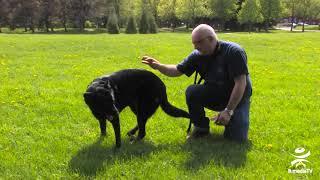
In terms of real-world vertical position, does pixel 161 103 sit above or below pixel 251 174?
above

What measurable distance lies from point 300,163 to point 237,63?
158 centimetres

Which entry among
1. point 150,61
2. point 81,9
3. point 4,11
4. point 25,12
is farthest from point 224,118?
point 81,9

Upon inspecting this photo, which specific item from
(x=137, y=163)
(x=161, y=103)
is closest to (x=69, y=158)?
(x=137, y=163)

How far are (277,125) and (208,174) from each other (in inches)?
102

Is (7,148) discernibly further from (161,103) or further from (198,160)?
(198,160)

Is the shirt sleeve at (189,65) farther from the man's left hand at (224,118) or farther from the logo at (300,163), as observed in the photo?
the logo at (300,163)

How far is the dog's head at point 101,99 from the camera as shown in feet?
18.3

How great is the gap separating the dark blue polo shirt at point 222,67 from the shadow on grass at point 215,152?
2.13 feet

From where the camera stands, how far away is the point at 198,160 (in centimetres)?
568

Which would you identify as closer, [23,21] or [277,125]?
[277,125]

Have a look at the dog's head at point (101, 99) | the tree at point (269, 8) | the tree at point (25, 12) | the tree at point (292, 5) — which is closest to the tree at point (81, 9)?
the tree at point (25, 12)

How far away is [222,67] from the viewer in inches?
249

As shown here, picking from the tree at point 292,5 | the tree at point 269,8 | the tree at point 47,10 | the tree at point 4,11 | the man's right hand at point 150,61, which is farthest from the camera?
the tree at point 292,5

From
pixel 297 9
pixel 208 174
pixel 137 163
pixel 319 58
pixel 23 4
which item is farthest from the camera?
pixel 297 9
